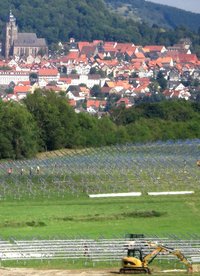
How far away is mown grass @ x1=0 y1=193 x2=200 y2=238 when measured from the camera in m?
46.2

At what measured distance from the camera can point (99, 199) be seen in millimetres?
57531

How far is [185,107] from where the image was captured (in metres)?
128

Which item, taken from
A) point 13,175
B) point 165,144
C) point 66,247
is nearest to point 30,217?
point 66,247

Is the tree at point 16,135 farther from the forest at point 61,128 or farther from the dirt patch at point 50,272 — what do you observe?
the dirt patch at point 50,272

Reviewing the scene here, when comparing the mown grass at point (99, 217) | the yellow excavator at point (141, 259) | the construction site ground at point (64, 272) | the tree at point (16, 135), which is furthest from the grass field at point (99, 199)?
the tree at point (16, 135)

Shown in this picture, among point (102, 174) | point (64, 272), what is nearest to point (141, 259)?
point (64, 272)

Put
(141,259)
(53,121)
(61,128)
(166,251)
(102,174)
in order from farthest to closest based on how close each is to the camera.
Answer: (53,121), (61,128), (102,174), (166,251), (141,259)

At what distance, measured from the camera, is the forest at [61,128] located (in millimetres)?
87938

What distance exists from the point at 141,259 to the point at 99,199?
66.1 feet

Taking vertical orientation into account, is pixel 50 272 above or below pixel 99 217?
above

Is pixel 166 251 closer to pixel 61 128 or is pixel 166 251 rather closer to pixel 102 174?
pixel 102 174

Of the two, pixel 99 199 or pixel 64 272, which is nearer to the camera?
pixel 64 272

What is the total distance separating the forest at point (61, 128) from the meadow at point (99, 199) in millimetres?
3531

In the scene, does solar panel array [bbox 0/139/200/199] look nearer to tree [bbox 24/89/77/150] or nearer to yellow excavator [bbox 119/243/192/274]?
tree [bbox 24/89/77/150]
